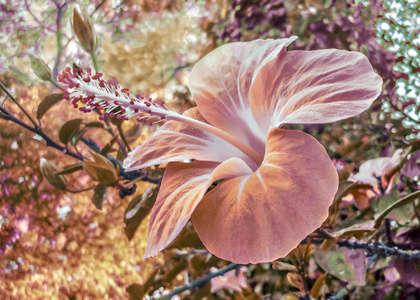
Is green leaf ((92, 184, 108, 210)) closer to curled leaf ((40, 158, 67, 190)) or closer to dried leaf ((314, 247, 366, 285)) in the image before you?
curled leaf ((40, 158, 67, 190))

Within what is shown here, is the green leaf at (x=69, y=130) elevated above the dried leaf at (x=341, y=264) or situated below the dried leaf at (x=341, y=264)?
above

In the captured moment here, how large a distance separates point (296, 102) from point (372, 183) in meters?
0.31

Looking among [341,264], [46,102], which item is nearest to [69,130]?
[46,102]

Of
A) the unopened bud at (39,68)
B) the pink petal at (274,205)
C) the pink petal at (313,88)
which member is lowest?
the pink petal at (274,205)

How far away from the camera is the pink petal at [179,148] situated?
1.16 feet

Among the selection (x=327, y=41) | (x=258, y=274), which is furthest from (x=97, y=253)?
(x=327, y=41)

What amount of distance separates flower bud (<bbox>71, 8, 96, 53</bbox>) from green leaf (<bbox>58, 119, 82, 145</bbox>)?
0.11m

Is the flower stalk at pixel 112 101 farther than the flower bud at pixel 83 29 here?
No

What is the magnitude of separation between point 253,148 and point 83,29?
0.30 meters

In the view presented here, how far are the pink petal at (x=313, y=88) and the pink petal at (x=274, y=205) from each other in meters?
0.03

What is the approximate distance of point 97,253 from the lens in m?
1.31

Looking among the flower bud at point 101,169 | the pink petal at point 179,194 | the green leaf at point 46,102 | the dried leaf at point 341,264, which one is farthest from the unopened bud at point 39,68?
the dried leaf at point 341,264

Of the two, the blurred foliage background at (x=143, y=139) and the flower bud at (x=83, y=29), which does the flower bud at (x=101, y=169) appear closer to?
the blurred foliage background at (x=143, y=139)

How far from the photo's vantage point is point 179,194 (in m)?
0.31
